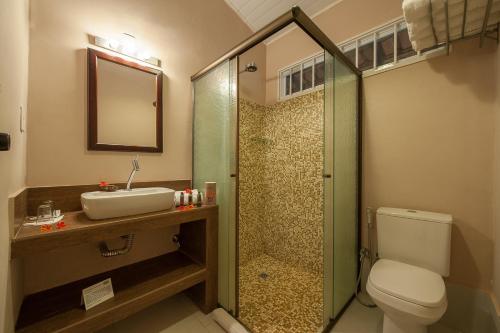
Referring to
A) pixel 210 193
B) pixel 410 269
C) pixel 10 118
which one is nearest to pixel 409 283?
pixel 410 269

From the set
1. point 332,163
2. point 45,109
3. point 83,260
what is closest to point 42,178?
point 45,109

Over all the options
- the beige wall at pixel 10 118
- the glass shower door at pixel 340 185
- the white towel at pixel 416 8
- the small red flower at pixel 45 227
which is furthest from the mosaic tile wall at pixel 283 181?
the beige wall at pixel 10 118

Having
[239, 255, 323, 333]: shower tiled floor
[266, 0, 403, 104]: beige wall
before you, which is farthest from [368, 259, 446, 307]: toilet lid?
[266, 0, 403, 104]: beige wall

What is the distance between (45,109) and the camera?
137 centimetres

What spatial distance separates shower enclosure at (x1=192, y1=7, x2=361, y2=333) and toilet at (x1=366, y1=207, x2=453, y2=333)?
0.28 meters

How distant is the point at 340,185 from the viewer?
1.61 m

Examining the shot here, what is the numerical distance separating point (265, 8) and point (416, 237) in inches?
107

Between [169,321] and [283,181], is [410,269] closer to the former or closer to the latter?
[283,181]

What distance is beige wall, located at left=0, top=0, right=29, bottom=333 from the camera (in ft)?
2.64

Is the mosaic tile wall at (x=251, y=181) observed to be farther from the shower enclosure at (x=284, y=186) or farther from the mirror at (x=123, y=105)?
the mirror at (x=123, y=105)

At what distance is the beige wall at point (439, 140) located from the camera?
1.44 metres

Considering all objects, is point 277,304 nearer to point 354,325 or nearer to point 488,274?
point 354,325

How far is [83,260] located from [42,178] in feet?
2.10

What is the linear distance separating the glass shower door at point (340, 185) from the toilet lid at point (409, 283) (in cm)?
28
